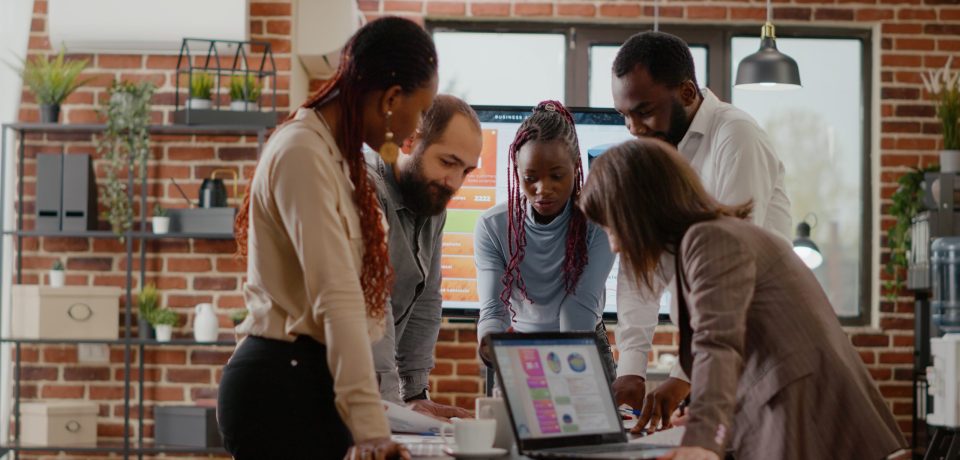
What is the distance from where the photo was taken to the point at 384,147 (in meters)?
1.73

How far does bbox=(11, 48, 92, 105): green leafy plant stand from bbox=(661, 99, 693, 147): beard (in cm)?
308

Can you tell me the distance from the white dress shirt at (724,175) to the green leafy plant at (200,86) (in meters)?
2.69

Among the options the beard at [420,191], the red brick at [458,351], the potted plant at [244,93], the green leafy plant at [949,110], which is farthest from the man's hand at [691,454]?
the green leafy plant at [949,110]

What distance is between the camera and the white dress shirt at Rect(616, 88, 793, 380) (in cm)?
247

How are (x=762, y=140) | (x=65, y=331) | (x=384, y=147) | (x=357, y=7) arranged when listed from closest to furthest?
1. (x=384, y=147)
2. (x=762, y=140)
3. (x=65, y=331)
4. (x=357, y=7)

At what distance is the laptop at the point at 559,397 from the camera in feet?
5.73

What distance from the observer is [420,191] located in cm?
232

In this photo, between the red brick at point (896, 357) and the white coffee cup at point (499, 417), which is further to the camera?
the red brick at point (896, 357)

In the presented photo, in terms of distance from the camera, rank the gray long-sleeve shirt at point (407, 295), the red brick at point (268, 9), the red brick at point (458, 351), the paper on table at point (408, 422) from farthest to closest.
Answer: the red brick at point (458, 351), the red brick at point (268, 9), the gray long-sleeve shirt at point (407, 295), the paper on table at point (408, 422)

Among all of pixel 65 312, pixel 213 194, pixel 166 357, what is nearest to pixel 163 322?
pixel 166 357

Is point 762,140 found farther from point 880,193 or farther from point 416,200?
point 880,193

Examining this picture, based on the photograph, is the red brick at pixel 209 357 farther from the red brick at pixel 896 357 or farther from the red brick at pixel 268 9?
the red brick at pixel 896 357

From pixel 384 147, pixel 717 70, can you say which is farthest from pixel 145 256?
pixel 384 147

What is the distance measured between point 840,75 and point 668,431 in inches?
178
